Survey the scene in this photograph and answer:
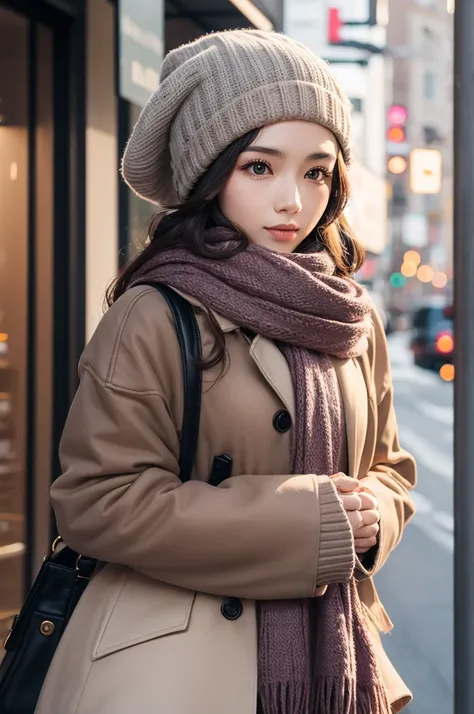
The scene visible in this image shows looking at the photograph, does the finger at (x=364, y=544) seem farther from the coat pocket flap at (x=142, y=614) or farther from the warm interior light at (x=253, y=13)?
the warm interior light at (x=253, y=13)

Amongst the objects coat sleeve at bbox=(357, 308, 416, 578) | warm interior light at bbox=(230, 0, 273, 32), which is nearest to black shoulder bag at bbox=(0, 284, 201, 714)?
coat sleeve at bbox=(357, 308, 416, 578)

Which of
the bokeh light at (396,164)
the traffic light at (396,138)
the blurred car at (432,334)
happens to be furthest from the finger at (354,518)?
the blurred car at (432,334)

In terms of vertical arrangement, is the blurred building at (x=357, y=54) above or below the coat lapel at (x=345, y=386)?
above

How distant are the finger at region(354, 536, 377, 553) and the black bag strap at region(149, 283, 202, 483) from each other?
33 cm

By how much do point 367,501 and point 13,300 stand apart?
9.50ft

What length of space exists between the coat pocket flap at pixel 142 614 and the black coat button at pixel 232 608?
57 mm

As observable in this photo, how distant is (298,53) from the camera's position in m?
2.03

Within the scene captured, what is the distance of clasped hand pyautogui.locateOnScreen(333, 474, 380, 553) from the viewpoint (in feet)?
6.11

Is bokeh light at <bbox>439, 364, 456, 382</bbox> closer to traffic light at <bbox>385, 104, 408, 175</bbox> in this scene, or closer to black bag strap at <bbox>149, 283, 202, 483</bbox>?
traffic light at <bbox>385, 104, 408, 175</bbox>

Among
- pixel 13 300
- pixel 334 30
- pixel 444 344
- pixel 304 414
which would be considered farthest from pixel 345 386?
pixel 444 344

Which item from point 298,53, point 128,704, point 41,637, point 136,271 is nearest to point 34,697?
point 41,637

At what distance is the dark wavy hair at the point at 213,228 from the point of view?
6.48ft

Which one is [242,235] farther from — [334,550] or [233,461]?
[334,550]

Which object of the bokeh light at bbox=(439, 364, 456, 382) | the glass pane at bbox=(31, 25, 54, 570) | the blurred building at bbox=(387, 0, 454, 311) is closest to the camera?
the glass pane at bbox=(31, 25, 54, 570)
